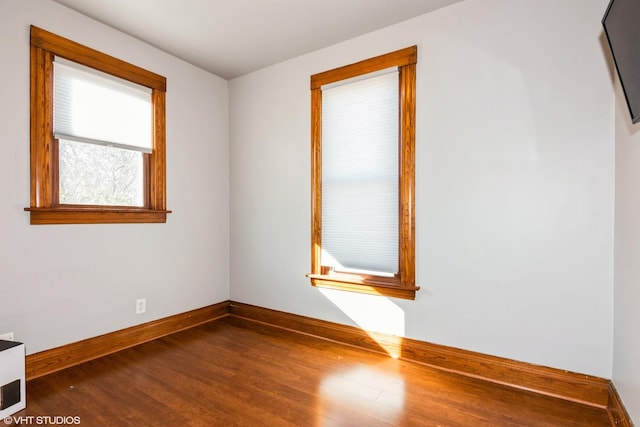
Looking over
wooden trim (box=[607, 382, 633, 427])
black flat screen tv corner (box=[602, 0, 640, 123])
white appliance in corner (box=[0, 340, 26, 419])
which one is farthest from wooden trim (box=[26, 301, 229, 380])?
black flat screen tv corner (box=[602, 0, 640, 123])

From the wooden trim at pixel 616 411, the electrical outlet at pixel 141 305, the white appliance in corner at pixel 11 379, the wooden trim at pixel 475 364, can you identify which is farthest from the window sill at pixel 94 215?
the wooden trim at pixel 616 411

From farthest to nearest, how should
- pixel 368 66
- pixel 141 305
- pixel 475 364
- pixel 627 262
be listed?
1. pixel 141 305
2. pixel 368 66
3. pixel 475 364
4. pixel 627 262

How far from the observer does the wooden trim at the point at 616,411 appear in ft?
5.35

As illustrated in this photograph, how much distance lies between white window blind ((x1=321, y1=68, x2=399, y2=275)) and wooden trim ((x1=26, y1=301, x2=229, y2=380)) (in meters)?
1.49

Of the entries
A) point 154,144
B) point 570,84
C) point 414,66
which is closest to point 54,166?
point 154,144

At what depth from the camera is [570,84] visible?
1996 mm

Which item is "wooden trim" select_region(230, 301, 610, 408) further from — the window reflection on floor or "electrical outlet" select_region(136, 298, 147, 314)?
"electrical outlet" select_region(136, 298, 147, 314)

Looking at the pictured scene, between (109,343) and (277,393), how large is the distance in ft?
5.07

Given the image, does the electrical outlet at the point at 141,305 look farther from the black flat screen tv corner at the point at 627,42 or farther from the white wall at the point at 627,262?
the black flat screen tv corner at the point at 627,42

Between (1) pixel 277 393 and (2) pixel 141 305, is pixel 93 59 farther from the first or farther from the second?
(1) pixel 277 393

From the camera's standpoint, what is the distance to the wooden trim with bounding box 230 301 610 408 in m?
1.96

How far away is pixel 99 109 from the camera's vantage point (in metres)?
2.63

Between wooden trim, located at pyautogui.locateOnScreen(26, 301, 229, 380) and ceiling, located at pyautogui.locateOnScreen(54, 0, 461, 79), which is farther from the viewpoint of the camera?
ceiling, located at pyautogui.locateOnScreen(54, 0, 461, 79)

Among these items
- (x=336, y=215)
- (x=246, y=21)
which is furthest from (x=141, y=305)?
(x=246, y=21)
